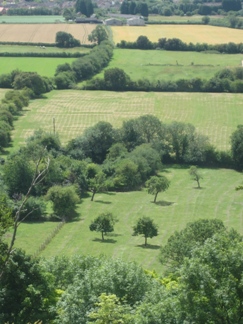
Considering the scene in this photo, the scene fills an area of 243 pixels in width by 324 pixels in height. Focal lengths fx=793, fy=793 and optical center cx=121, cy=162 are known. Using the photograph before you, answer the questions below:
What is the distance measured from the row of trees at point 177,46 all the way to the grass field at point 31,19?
122ft

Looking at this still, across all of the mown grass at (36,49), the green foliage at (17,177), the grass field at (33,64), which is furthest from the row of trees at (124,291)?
the mown grass at (36,49)

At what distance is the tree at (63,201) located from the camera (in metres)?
61.1

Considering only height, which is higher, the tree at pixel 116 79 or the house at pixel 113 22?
the tree at pixel 116 79

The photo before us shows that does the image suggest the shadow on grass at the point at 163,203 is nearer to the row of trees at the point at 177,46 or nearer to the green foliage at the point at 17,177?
the green foliage at the point at 17,177

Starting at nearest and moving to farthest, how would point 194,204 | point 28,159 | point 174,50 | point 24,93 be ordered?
point 194,204 → point 28,159 → point 24,93 → point 174,50

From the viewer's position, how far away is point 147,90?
376ft

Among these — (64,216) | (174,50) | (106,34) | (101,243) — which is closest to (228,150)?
(64,216)

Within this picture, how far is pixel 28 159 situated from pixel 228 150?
71.2ft

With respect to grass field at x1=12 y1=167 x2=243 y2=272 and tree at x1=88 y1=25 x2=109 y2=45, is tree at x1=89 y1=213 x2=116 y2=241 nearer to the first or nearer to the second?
grass field at x1=12 y1=167 x2=243 y2=272

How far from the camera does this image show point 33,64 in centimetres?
12950

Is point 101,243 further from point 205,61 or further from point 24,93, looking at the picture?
point 205,61

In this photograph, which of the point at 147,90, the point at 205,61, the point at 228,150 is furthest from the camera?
the point at 205,61

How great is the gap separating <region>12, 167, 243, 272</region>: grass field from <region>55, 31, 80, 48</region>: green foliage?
72.2 metres

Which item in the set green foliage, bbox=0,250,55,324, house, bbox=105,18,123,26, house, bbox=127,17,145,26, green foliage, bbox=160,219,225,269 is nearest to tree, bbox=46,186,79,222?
green foliage, bbox=160,219,225,269
